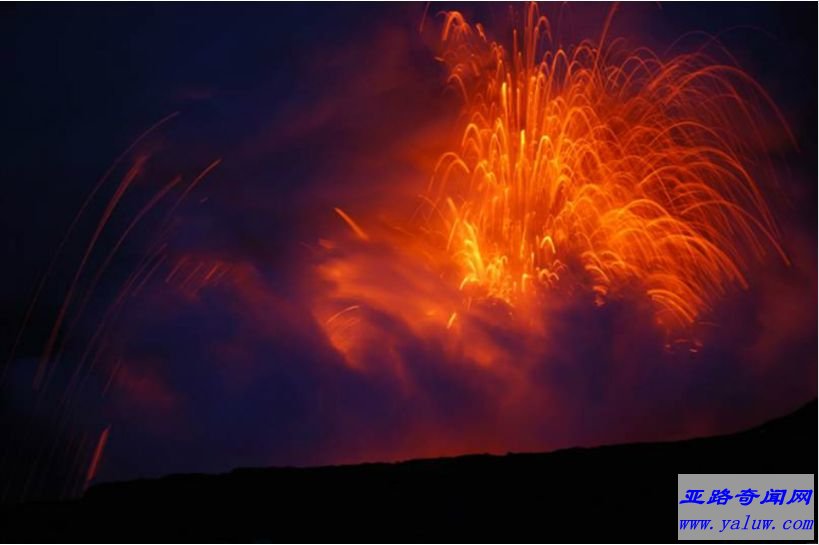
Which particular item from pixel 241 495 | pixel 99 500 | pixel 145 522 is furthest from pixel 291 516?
pixel 99 500

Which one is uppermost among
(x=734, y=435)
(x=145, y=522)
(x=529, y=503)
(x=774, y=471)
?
(x=734, y=435)

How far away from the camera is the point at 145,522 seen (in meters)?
22.1

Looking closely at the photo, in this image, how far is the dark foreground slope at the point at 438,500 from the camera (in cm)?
2052

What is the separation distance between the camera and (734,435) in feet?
82.8

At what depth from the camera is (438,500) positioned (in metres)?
22.4

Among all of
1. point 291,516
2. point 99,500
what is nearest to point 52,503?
point 99,500

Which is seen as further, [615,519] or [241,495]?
[241,495]

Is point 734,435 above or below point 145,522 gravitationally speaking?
above

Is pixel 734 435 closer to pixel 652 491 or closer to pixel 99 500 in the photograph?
pixel 652 491

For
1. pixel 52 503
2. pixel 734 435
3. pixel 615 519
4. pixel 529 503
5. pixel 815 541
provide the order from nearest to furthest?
pixel 815 541 < pixel 615 519 < pixel 529 503 < pixel 52 503 < pixel 734 435

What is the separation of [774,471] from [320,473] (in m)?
12.6

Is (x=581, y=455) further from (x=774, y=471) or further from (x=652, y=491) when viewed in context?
(x=774, y=471)

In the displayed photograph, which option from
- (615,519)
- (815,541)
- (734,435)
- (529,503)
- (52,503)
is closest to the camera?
(815,541)

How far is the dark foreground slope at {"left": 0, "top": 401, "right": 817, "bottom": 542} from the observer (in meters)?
20.5
